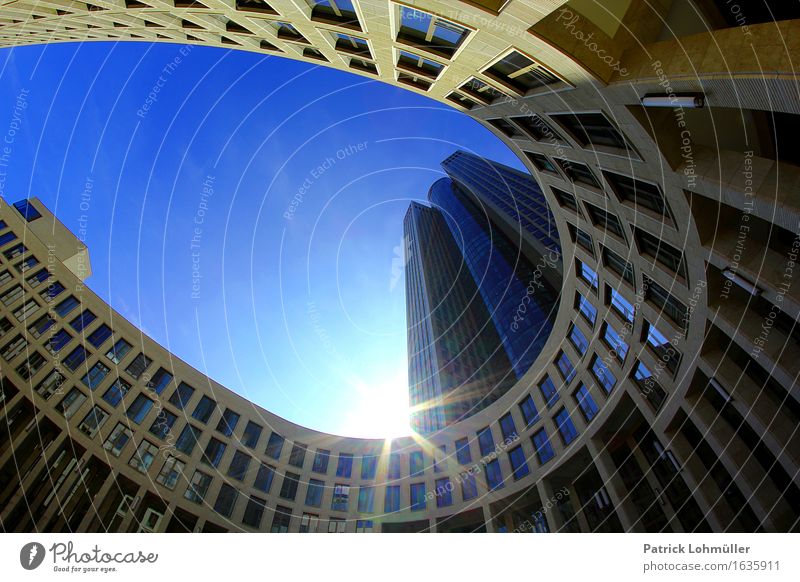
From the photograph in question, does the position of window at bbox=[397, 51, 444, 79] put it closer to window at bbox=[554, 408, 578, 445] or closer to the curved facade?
the curved facade

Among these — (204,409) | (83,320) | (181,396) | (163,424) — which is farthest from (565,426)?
(83,320)

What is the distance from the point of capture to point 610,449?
27922 mm

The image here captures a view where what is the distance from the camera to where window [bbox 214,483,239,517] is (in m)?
35.0

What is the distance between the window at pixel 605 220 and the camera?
19.8m

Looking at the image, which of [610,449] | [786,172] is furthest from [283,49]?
[610,449]

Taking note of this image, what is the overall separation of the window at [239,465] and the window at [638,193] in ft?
142

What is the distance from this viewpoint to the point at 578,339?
96.7ft

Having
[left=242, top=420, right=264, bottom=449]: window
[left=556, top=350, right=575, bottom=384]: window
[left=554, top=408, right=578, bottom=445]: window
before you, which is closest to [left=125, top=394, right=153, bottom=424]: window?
[left=242, top=420, right=264, bottom=449]: window

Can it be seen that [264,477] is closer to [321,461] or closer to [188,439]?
[321,461]

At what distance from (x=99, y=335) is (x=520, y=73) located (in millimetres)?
41804

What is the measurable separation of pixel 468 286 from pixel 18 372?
349ft

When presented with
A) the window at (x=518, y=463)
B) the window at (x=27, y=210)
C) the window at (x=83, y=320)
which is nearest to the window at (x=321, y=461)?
the window at (x=518, y=463)

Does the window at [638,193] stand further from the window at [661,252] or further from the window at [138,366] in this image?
the window at [138,366]

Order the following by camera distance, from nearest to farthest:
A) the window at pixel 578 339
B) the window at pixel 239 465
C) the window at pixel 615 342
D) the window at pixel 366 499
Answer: the window at pixel 615 342
the window at pixel 578 339
the window at pixel 239 465
the window at pixel 366 499
